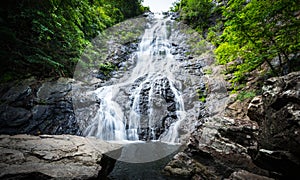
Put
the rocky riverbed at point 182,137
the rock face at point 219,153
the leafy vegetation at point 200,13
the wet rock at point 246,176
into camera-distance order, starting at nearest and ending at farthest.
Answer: the rocky riverbed at point 182,137
the wet rock at point 246,176
the rock face at point 219,153
the leafy vegetation at point 200,13

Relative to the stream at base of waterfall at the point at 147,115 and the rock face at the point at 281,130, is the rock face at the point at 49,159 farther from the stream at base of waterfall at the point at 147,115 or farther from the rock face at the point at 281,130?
the rock face at the point at 281,130

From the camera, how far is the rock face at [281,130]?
9.21 feet

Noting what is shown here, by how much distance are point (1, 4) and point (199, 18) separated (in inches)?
586

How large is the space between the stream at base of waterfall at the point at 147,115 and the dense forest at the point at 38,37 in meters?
2.56

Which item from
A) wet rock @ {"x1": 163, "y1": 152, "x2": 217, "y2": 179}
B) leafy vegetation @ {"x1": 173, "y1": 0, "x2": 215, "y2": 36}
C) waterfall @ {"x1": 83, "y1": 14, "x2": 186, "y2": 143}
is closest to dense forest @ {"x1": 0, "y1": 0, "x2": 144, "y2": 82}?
waterfall @ {"x1": 83, "y1": 14, "x2": 186, "y2": 143}

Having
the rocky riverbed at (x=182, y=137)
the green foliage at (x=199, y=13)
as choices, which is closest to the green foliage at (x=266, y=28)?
the rocky riverbed at (x=182, y=137)

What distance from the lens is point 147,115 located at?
26.1ft

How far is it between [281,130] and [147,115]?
5.62 metres

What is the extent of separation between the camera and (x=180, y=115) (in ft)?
26.2

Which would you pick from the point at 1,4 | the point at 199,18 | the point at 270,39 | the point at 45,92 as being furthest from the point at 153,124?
the point at 199,18

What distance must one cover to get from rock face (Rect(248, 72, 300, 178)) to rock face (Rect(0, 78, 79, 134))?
20.8 ft

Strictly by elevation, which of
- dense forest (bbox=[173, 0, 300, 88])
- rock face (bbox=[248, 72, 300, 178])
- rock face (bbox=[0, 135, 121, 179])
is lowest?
rock face (bbox=[0, 135, 121, 179])

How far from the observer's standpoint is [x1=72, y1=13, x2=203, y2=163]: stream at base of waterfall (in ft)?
20.4

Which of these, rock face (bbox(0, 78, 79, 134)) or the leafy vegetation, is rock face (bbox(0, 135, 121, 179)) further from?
the leafy vegetation
